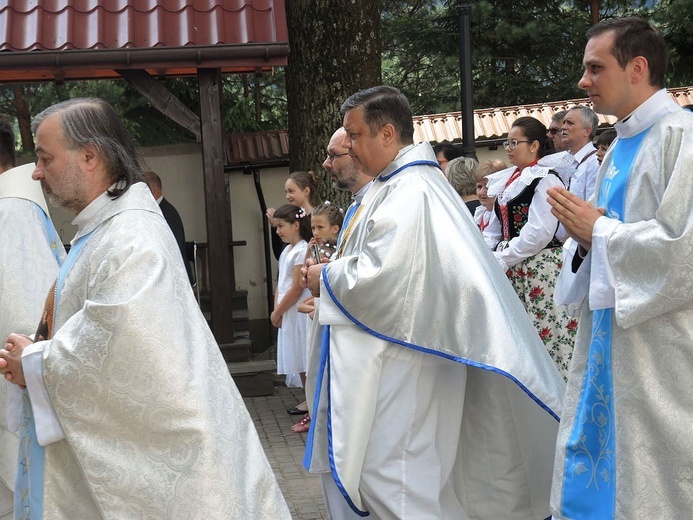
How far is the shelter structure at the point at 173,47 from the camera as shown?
862 centimetres

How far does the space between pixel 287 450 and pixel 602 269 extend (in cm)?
406

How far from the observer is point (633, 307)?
3553 mm

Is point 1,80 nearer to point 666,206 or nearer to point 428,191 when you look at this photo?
point 428,191

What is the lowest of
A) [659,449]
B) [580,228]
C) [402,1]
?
[659,449]

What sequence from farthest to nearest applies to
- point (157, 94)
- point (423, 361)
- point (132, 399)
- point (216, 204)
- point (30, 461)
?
point (216, 204) → point (157, 94) → point (423, 361) → point (30, 461) → point (132, 399)

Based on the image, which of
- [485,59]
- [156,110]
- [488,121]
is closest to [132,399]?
[488,121]

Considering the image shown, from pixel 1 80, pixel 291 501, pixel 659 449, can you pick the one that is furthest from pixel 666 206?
pixel 1 80

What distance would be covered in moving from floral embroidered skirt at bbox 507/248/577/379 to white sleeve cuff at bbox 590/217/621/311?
290cm

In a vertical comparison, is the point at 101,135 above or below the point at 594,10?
below

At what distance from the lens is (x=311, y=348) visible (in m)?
4.79

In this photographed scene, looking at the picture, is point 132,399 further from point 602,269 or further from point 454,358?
point 602,269

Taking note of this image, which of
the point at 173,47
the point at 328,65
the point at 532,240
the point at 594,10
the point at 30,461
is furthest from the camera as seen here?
the point at 594,10

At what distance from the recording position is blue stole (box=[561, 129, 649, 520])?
3.71 m

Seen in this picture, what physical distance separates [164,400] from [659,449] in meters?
1.72
